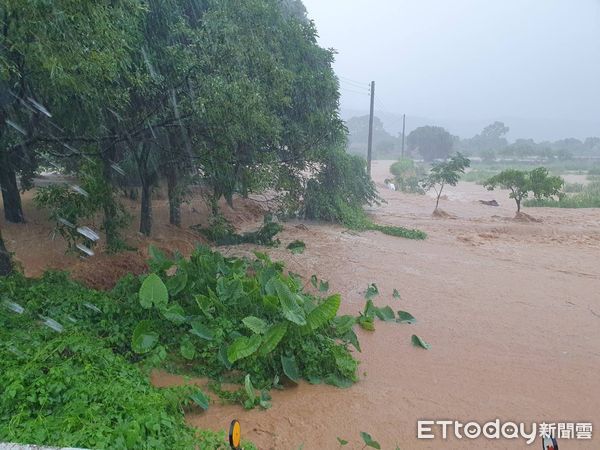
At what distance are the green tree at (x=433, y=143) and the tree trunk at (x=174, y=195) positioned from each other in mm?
63329

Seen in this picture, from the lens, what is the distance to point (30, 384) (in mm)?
3908

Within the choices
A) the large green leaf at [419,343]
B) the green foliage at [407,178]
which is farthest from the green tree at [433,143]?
the large green leaf at [419,343]

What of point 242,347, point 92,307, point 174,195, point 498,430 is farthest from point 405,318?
point 174,195

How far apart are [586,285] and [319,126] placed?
7.01m

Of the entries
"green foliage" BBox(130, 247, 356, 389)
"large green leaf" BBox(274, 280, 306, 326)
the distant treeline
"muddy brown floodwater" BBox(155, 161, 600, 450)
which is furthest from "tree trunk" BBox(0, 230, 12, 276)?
the distant treeline

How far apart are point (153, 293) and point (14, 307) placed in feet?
5.15

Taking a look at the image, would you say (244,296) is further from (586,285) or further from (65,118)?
(586,285)

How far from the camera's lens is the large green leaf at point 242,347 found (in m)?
5.05

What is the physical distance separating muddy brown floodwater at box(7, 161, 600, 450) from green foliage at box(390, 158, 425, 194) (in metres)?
19.9

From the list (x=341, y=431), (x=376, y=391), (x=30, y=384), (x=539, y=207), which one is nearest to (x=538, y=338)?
(x=376, y=391)

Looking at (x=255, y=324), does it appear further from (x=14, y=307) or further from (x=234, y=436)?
(x=234, y=436)

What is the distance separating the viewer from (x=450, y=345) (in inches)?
271

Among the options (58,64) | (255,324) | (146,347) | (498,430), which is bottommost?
(498,430)

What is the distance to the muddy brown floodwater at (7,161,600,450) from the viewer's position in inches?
178
